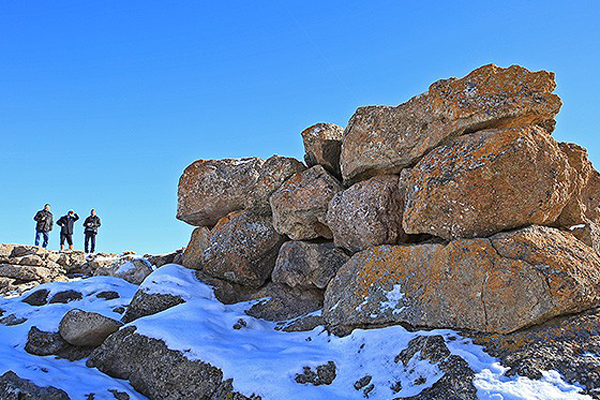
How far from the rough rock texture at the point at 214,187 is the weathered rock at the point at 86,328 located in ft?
11.4

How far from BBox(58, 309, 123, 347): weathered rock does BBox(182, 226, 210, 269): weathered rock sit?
2787 mm

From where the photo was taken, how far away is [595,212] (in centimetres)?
770

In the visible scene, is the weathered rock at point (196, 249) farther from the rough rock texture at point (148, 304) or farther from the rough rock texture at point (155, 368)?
the rough rock texture at point (155, 368)

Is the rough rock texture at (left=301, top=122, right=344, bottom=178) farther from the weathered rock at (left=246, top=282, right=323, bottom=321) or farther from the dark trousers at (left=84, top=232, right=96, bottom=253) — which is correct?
the dark trousers at (left=84, top=232, right=96, bottom=253)

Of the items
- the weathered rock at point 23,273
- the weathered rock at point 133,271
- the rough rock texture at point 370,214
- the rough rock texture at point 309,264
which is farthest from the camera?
the weathered rock at point 23,273

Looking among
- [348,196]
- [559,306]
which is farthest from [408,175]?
[559,306]

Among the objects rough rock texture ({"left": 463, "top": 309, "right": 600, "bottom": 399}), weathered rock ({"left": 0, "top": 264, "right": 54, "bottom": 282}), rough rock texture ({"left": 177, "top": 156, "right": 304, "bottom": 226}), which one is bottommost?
rough rock texture ({"left": 463, "top": 309, "right": 600, "bottom": 399})

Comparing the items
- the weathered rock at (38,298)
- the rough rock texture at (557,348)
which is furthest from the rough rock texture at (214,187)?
the rough rock texture at (557,348)

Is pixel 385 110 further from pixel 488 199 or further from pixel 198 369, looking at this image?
pixel 198 369

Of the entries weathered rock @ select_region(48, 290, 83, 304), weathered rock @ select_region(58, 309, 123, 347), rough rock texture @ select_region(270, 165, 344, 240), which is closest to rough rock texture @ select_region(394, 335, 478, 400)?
rough rock texture @ select_region(270, 165, 344, 240)

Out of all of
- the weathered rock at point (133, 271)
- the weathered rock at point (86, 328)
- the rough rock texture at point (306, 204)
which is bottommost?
the weathered rock at point (86, 328)

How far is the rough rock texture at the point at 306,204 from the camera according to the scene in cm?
848

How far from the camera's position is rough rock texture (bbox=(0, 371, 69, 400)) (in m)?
5.03

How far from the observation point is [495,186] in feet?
20.3
